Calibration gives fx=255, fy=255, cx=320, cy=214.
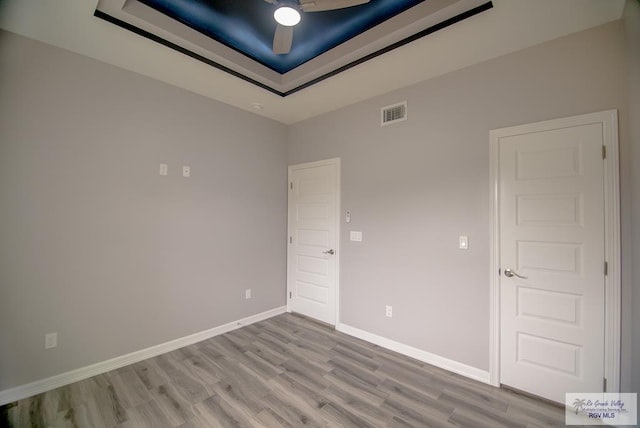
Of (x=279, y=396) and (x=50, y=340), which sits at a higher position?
(x=50, y=340)

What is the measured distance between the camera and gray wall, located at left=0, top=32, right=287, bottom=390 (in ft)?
6.68

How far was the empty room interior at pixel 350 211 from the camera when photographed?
1850mm

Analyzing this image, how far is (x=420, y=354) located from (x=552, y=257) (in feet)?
4.95

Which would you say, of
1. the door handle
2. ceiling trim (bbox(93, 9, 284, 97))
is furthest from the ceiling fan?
the door handle

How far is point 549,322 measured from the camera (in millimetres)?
2031

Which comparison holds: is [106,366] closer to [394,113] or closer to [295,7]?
[295,7]

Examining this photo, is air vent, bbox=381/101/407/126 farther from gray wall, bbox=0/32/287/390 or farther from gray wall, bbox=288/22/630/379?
gray wall, bbox=0/32/287/390

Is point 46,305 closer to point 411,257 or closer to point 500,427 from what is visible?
point 411,257

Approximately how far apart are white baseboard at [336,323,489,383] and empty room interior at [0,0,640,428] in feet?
0.07

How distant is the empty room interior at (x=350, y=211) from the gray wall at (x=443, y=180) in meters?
0.02

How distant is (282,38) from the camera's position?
2004 millimetres

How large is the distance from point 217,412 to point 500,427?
2.04m

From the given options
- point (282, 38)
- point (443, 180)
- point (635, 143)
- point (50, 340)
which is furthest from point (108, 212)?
point (635, 143)

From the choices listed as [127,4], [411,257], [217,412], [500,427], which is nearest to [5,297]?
[217,412]
